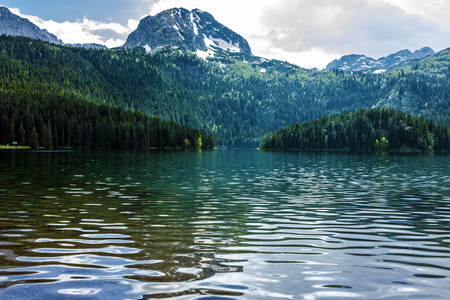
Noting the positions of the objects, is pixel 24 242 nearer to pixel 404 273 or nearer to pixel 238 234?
pixel 238 234

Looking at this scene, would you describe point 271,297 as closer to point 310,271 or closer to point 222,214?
point 310,271

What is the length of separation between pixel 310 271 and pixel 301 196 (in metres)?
21.9

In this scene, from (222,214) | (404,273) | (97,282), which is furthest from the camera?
(222,214)

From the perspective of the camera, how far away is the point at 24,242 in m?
16.4

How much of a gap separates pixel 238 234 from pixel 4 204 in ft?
62.5

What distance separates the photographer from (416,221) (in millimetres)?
22844

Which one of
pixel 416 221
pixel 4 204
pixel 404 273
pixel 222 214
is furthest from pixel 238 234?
pixel 4 204

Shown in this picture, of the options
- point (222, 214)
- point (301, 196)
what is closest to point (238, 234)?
point (222, 214)

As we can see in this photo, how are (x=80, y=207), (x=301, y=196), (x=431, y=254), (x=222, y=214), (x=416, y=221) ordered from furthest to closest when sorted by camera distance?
(x=301, y=196) < (x=80, y=207) < (x=222, y=214) < (x=416, y=221) < (x=431, y=254)

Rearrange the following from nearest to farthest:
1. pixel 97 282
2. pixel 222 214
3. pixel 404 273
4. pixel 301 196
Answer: pixel 97 282
pixel 404 273
pixel 222 214
pixel 301 196

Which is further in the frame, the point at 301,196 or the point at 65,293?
the point at 301,196

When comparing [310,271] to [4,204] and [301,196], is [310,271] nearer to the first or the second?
[301,196]

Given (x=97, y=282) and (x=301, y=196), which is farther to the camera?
(x=301, y=196)

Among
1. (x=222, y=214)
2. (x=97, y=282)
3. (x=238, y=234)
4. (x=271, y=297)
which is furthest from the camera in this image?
(x=222, y=214)
